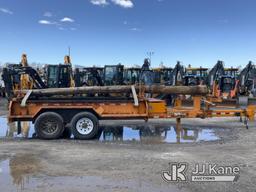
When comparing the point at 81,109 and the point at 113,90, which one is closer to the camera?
the point at 81,109

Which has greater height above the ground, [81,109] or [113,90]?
[113,90]

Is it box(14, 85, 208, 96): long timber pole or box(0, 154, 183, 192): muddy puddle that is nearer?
box(0, 154, 183, 192): muddy puddle

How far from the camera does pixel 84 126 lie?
12.1 metres

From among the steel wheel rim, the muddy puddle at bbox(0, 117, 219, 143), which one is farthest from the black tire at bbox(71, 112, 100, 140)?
the muddy puddle at bbox(0, 117, 219, 143)

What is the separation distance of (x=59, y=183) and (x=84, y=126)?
5225mm

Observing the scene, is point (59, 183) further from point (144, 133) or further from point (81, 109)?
point (144, 133)

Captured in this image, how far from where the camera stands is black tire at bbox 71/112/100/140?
12008 mm

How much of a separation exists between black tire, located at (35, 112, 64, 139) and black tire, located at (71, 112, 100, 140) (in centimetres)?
45

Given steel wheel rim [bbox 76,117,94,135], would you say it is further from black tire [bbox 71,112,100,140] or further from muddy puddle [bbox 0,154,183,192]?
muddy puddle [bbox 0,154,183,192]

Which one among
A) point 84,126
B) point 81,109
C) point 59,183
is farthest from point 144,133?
point 59,183

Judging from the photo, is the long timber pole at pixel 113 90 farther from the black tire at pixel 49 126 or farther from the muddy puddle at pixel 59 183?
the muddy puddle at pixel 59 183

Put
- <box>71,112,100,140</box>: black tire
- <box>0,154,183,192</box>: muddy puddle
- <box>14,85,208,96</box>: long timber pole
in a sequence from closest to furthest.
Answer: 1. <box>0,154,183,192</box>: muddy puddle
2. <box>71,112,100,140</box>: black tire
3. <box>14,85,208,96</box>: long timber pole

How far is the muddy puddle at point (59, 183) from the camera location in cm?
661

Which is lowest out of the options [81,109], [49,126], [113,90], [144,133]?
[144,133]
